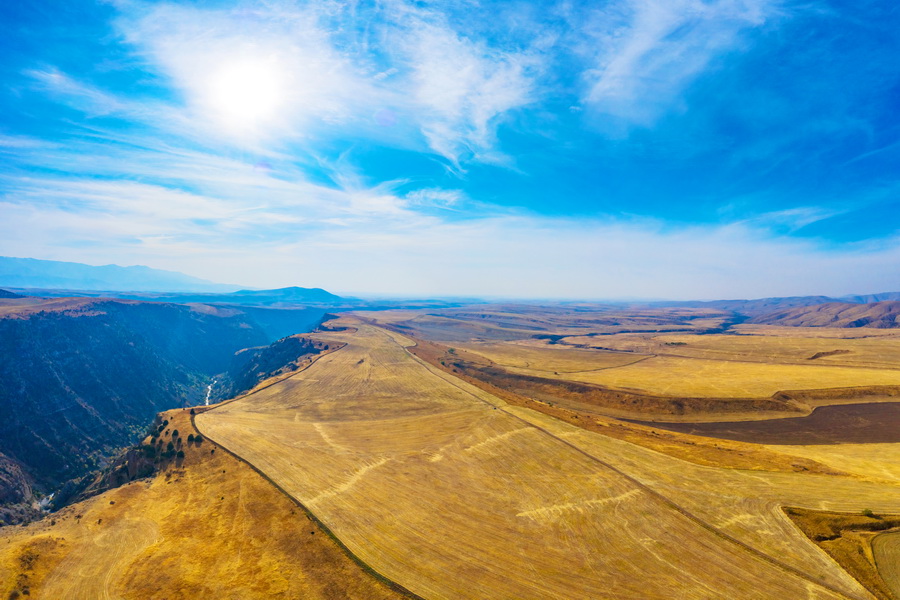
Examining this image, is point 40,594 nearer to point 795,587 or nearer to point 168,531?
point 168,531

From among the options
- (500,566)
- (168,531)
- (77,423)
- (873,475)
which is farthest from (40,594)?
(77,423)

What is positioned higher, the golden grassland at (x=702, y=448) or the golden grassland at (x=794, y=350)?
the golden grassland at (x=794, y=350)

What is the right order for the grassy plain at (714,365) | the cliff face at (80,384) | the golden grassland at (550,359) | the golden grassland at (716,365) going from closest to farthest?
the cliff face at (80,384), the grassy plain at (714,365), the golden grassland at (716,365), the golden grassland at (550,359)

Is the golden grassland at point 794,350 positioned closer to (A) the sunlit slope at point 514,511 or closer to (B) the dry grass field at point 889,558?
(A) the sunlit slope at point 514,511

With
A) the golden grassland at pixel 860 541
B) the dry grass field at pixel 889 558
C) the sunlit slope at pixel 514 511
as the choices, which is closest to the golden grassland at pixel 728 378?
the sunlit slope at pixel 514 511

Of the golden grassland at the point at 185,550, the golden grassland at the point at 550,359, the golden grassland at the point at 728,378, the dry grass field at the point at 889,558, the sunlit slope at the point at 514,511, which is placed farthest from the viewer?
the golden grassland at the point at 550,359

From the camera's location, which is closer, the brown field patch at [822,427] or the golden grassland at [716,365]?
the brown field patch at [822,427]

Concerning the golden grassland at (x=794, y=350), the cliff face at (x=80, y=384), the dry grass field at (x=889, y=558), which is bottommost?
the cliff face at (x=80, y=384)
